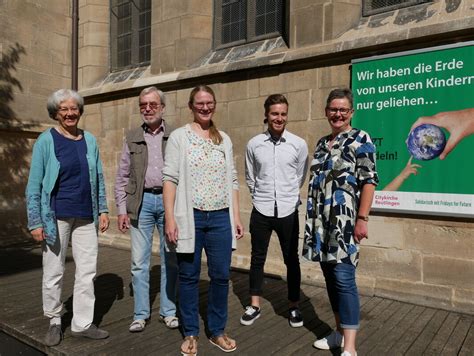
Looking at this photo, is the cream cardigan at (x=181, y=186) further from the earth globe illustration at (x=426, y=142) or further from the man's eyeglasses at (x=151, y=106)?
the earth globe illustration at (x=426, y=142)

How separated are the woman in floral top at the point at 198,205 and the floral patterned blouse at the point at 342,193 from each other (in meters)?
0.64

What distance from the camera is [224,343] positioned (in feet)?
10.1

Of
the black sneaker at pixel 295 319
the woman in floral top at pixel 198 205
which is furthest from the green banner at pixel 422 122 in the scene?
the woman in floral top at pixel 198 205

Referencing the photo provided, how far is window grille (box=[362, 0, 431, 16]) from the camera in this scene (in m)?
4.88

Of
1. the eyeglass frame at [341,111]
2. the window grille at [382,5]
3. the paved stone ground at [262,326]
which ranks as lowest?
the paved stone ground at [262,326]

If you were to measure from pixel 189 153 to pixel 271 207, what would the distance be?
1.02m

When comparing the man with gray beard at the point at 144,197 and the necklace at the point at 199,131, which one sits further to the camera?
the man with gray beard at the point at 144,197

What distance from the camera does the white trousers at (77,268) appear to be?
314cm

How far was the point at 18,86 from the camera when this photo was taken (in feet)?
26.7

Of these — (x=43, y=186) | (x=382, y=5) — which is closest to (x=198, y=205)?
(x=43, y=186)

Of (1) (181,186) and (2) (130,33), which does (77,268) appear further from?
(2) (130,33)

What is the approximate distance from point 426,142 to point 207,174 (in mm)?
2636

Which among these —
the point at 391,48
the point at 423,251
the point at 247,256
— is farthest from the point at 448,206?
the point at 247,256

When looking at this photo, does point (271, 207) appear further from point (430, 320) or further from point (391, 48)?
point (391, 48)
